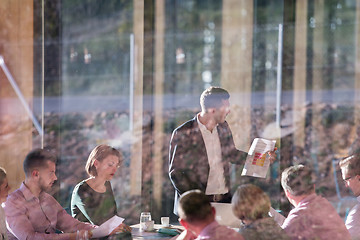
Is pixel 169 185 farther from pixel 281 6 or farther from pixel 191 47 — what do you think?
pixel 281 6

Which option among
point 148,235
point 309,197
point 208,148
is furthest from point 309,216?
point 208,148

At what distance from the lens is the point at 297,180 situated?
7.54 feet

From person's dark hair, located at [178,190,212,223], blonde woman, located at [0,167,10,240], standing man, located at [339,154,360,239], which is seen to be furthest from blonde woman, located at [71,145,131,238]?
standing man, located at [339,154,360,239]

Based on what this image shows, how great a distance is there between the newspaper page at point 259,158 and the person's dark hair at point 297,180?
22.2 inches

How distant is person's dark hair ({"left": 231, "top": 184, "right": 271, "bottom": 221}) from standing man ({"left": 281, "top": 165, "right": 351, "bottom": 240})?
20 cm

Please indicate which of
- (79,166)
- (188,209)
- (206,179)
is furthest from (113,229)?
(79,166)

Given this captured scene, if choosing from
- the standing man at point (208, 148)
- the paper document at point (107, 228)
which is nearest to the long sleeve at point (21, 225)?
the paper document at point (107, 228)

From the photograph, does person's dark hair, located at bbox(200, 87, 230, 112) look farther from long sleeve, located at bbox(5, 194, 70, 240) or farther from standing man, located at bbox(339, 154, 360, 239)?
long sleeve, located at bbox(5, 194, 70, 240)

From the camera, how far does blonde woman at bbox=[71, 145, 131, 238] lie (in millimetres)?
2664

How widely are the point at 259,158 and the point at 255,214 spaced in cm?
95

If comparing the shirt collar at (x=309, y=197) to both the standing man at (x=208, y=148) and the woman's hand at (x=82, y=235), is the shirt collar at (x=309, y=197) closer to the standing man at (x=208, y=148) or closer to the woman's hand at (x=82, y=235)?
the standing man at (x=208, y=148)

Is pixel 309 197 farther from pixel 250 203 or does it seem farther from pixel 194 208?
pixel 194 208

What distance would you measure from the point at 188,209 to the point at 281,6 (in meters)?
2.84

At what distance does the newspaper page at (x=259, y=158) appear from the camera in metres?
2.91
